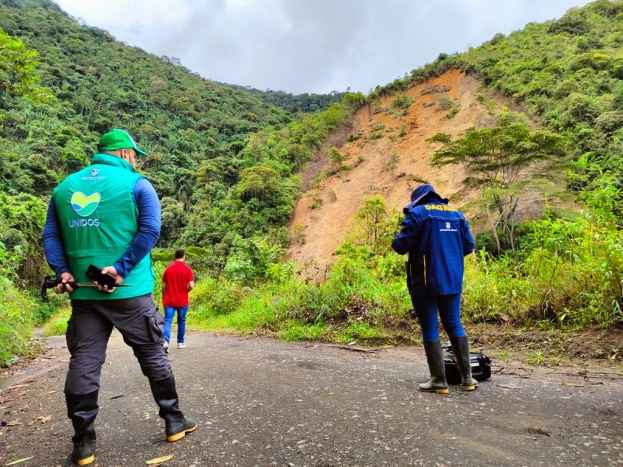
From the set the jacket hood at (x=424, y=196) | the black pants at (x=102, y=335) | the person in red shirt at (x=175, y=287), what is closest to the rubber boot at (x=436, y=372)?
the jacket hood at (x=424, y=196)

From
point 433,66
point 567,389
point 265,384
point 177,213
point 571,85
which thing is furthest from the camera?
point 433,66

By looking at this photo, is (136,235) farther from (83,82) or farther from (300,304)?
(83,82)

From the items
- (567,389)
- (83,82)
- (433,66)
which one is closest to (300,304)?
(567,389)

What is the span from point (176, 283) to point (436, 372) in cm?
464

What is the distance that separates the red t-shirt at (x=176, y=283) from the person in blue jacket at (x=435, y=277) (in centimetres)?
428

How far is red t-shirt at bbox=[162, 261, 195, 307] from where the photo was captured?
6.43 m

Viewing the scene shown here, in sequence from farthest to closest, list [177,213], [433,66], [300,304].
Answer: [433,66] → [177,213] → [300,304]

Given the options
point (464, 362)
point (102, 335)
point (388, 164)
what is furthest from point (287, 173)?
point (102, 335)

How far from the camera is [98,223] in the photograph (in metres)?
2.31

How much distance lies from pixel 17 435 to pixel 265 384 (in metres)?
1.89

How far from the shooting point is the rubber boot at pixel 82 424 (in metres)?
2.16

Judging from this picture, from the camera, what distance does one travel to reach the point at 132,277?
2.34m

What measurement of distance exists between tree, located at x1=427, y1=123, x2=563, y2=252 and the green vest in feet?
60.6

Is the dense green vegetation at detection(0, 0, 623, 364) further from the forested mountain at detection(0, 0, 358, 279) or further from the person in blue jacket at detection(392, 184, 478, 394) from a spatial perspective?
the person in blue jacket at detection(392, 184, 478, 394)
